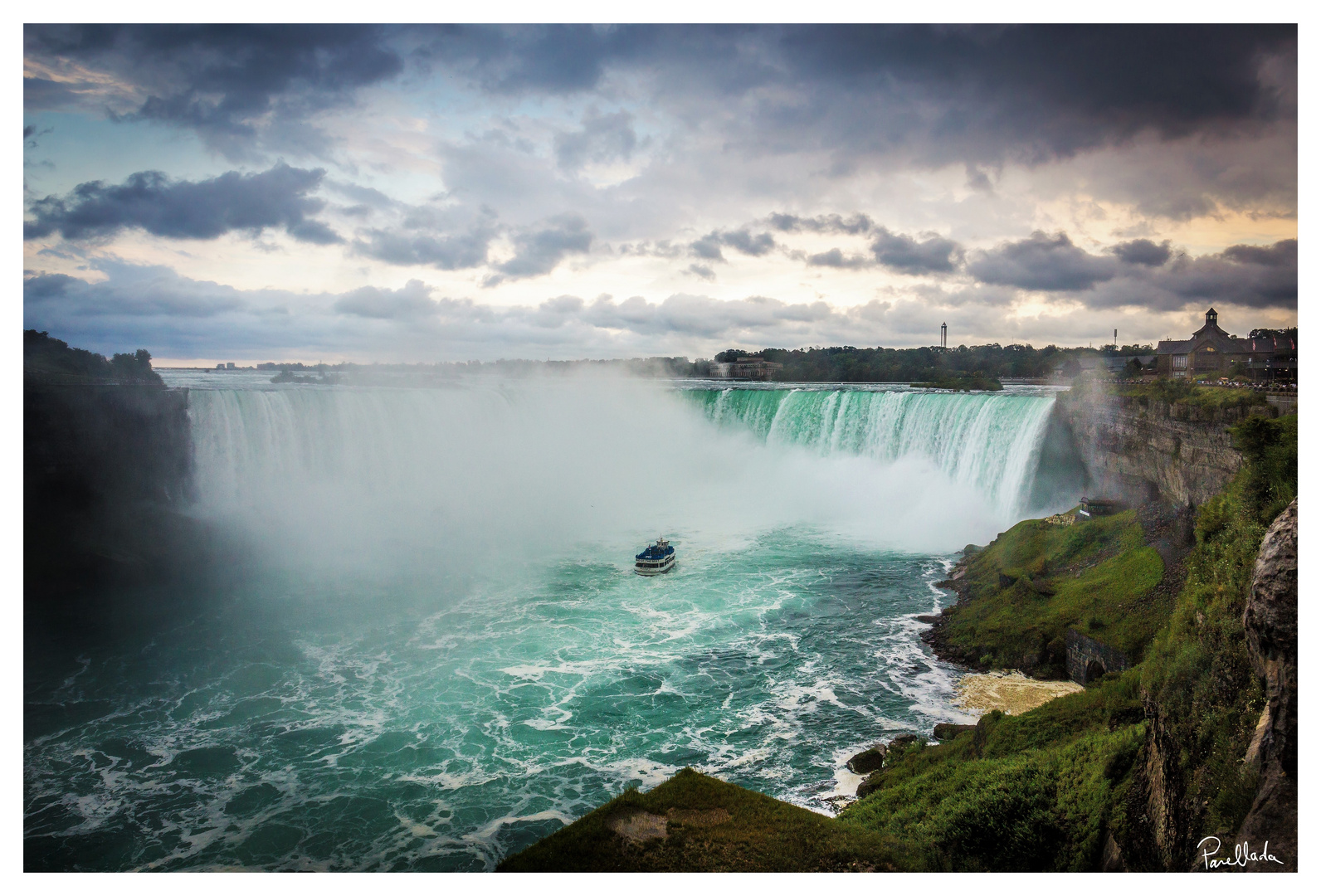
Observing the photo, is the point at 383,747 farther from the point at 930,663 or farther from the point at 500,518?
the point at 500,518

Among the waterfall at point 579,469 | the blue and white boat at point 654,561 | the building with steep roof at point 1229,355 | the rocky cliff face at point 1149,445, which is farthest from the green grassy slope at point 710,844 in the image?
the waterfall at point 579,469

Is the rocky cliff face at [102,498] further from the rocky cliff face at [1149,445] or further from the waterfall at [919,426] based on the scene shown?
the waterfall at [919,426]

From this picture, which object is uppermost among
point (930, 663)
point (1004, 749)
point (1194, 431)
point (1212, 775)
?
point (1194, 431)

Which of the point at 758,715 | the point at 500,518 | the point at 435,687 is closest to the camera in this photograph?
the point at 758,715

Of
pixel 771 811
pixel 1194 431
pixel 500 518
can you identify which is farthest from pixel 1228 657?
pixel 500 518

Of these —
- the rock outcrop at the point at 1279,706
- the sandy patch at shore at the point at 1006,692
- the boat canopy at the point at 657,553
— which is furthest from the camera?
the boat canopy at the point at 657,553

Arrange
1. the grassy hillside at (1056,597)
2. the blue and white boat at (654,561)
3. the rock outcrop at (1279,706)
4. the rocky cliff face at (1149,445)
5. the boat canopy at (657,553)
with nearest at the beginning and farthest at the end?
1. the rock outcrop at (1279,706)
2. the grassy hillside at (1056,597)
3. the rocky cliff face at (1149,445)
4. the blue and white boat at (654,561)
5. the boat canopy at (657,553)
